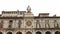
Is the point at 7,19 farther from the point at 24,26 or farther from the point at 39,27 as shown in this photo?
the point at 39,27

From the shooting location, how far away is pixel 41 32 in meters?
42.2

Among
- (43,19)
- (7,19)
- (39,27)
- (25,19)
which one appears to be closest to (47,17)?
(43,19)

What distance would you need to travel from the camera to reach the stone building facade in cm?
4219

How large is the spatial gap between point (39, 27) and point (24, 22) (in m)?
5.01

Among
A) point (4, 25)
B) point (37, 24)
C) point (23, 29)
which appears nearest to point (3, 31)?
point (4, 25)

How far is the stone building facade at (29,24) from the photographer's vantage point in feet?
138

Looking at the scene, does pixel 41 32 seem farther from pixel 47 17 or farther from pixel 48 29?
pixel 47 17

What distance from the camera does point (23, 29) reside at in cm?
4222

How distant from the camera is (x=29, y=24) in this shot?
141 ft

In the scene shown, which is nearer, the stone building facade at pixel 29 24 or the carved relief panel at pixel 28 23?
the stone building facade at pixel 29 24

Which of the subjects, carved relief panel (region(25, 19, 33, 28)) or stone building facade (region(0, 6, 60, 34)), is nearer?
stone building facade (region(0, 6, 60, 34))

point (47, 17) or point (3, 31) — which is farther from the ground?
point (47, 17)

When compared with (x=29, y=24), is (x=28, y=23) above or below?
above

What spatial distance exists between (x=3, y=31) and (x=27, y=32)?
745 cm
